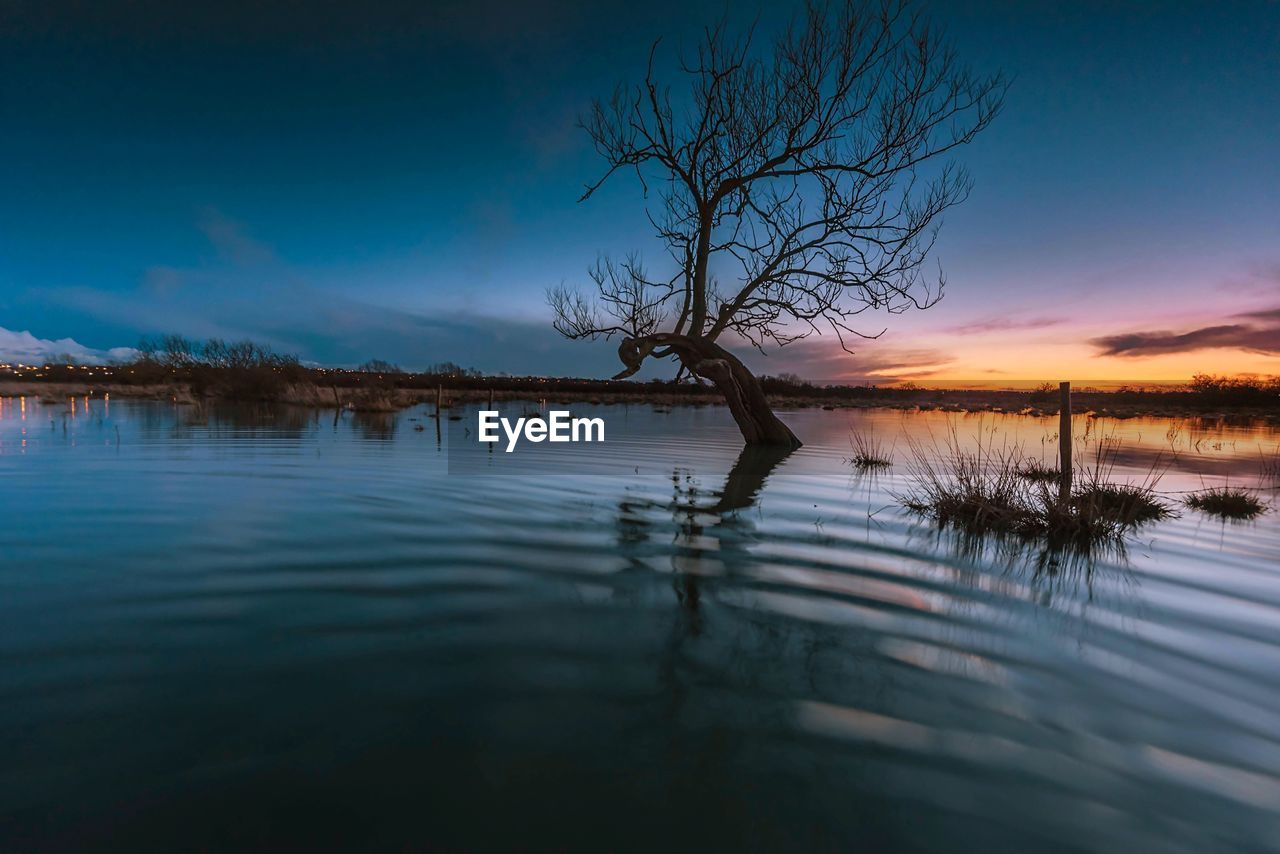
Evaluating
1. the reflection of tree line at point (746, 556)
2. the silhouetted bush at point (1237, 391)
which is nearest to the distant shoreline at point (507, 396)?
the silhouetted bush at point (1237, 391)

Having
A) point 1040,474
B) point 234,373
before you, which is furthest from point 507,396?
point 1040,474

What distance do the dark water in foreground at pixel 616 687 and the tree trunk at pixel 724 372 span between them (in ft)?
24.2

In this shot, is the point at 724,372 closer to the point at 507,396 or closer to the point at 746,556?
the point at 746,556

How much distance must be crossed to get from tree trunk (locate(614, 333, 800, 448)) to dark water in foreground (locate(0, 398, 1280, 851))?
7.38m

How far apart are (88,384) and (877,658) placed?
215 ft

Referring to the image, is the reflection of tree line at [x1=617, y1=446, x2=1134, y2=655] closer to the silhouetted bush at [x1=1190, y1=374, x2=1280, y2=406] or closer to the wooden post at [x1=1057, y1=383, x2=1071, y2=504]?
the wooden post at [x1=1057, y1=383, x2=1071, y2=504]

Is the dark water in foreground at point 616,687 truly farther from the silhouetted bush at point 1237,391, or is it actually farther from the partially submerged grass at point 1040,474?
the silhouetted bush at point 1237,391

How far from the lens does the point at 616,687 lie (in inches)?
95.6

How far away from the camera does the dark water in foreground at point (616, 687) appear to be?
1685 millimetres

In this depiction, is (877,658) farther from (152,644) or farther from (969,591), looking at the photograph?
(152,644)

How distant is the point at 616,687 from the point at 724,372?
1060 centimetres

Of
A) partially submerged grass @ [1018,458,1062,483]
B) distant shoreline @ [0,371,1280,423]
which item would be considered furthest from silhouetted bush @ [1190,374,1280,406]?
partially submerged grass @ [1018,458,1062,483]

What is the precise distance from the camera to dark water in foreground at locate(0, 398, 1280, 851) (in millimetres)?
1685

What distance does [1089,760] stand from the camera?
2045 millimetres
